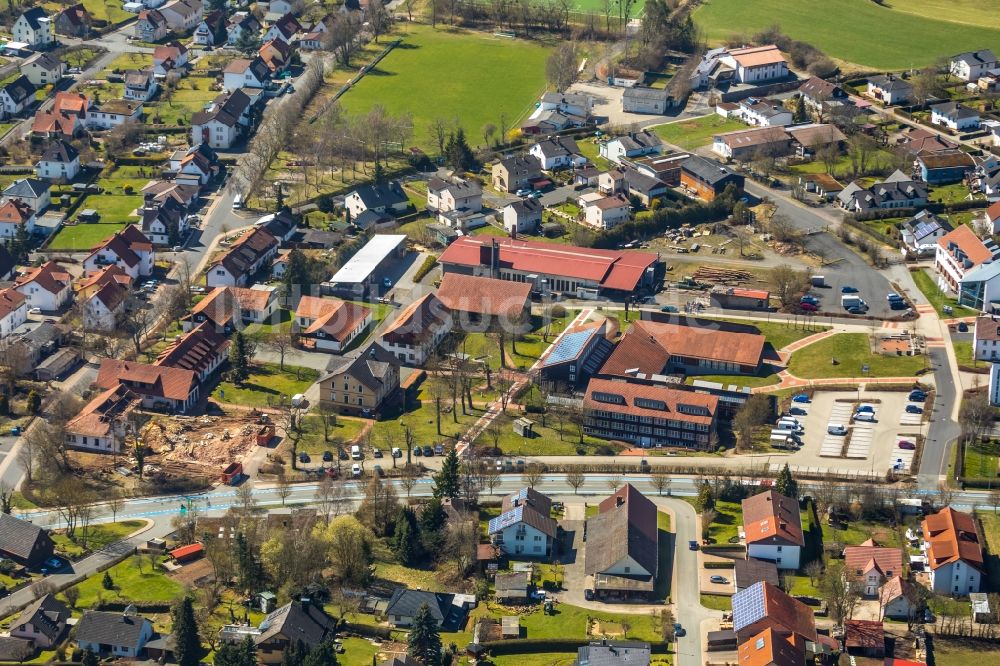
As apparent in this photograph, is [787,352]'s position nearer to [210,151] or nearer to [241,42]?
[210,151]

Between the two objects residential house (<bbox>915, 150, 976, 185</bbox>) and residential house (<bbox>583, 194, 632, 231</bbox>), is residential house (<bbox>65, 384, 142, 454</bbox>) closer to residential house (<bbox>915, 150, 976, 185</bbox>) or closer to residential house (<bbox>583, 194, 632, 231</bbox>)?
residential house (<bbox>583, 194, 632, 231</bbox>)

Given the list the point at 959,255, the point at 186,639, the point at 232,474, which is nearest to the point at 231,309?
the point at 232,474

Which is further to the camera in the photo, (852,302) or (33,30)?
(33,30)

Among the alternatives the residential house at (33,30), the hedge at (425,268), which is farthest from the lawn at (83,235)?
the residential house at (33,30)

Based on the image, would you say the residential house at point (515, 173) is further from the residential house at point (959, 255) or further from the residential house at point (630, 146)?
the residential house at point (959, 255)

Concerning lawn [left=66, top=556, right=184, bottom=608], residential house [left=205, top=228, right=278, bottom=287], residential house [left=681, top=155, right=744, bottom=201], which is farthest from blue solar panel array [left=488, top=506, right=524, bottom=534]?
residential house [left=681, top=155, right=744, bottom=201]

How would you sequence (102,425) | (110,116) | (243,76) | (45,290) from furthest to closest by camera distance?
(243,76) < (110,116) < (45,290) < (102,425)

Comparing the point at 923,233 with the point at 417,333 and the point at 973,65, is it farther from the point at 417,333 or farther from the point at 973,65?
the point at 417,333

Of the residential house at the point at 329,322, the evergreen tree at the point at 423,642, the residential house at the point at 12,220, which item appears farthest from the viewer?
the residential house at the point at 12,220
